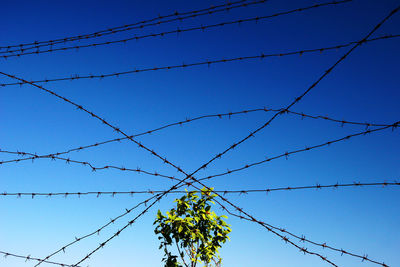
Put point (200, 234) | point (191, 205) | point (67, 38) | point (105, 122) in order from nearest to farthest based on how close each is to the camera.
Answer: point (105, 122) → point (67, 38) → point (200, 234) → point (191, 205)

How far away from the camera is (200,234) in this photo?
7.43m

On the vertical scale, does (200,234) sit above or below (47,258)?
above

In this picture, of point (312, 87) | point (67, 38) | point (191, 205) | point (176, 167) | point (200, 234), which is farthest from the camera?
point (191, 205)

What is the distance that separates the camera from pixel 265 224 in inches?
147

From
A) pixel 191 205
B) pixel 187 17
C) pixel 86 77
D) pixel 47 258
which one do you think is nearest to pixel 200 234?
pixel 191 205

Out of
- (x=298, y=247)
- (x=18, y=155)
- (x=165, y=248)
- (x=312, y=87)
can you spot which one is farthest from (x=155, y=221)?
(x=312, y=87)

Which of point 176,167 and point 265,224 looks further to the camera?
point 176,167

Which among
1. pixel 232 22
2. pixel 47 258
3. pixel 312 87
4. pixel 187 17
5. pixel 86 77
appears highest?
pixel 187 17

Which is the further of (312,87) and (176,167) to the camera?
(176,167)

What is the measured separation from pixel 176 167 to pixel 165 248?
4.50m

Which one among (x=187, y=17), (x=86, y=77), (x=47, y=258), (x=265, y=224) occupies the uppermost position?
(x=187, y=17)

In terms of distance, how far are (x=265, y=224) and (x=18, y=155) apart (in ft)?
12.9

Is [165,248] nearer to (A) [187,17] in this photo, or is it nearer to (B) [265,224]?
(B) [265,224]

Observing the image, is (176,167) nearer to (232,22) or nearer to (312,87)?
(312,87)
